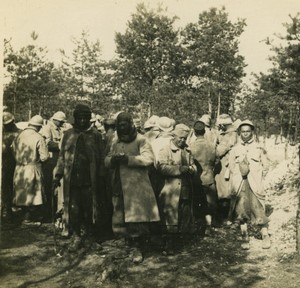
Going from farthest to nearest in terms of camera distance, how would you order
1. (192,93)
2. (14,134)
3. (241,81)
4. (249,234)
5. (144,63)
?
(241,81) → (192,93) → (144,63) → (14,134) → (249,234)

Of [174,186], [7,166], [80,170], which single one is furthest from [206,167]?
[7,166]

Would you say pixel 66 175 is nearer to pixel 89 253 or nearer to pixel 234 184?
pixel 89 253

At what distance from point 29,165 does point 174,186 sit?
9.09 ft

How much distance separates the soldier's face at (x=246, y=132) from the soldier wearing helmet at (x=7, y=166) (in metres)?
4.02

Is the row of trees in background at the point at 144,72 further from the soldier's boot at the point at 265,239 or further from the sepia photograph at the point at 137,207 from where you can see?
the soldier's boot at the point at 265,239

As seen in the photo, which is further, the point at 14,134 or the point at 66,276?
the point at 14,134

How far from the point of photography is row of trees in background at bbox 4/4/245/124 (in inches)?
635

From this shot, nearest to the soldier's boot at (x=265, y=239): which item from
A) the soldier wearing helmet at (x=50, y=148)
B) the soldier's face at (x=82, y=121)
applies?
the soldier's face at (x=82, y=121)

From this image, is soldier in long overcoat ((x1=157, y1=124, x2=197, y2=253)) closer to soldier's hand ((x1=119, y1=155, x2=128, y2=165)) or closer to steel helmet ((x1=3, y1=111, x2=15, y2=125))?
→ soldier's hand ((x1=119, y1=155, x2=128, y2=165))

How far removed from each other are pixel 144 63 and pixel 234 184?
484 inches

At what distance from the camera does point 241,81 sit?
28.2 m

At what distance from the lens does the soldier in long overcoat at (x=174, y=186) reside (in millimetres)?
6375

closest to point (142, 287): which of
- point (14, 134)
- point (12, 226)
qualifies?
point (12, 226)

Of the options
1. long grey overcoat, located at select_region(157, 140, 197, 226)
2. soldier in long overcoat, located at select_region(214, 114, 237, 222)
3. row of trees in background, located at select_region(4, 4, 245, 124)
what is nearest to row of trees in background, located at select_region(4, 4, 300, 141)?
row of trees in background, located at select_region(4, 4, 245, 124)
